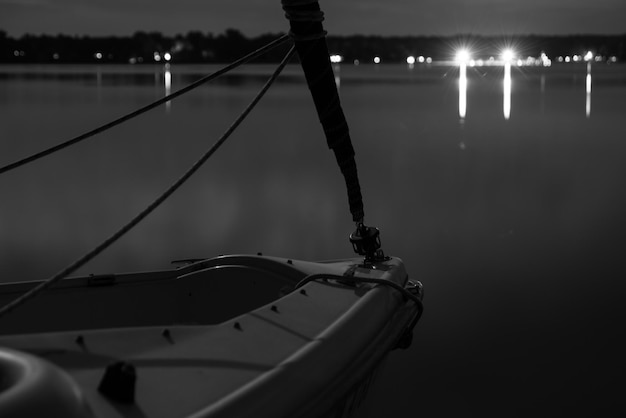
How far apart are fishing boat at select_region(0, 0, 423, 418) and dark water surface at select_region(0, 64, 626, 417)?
70cm

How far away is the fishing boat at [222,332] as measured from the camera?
3.15 meters

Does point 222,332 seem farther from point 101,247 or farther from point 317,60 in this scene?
point 317,60

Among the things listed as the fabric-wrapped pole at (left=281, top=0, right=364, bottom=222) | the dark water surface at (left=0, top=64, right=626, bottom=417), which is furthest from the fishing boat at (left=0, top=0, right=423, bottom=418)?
the dark water surface at (left=0, top=64, right=626, bottom=417)

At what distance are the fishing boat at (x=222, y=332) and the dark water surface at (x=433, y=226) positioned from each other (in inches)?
27.7

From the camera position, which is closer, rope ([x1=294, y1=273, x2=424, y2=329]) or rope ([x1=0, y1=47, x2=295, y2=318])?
rope ([x1=0, y1=47, x2=295, y2=318])

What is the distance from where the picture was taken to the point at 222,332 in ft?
13.3

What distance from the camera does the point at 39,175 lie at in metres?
18.4

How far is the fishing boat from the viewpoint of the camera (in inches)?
124

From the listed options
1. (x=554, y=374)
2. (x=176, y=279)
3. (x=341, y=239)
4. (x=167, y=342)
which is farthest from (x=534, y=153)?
(x=167, y=342)

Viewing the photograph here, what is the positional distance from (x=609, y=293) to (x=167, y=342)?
Result: 709 cm

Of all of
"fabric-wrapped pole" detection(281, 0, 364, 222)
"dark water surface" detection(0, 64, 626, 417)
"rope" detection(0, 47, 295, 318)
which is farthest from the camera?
"dark water surface" detection(0, 64, 626, 417)

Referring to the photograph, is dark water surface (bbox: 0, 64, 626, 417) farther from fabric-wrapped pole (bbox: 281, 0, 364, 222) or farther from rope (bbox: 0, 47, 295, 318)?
fabric-wrapped pole (bbox: 281, 0, 364, 222)

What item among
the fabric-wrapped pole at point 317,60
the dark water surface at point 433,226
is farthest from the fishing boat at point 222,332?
the dark water surface at point 433,226

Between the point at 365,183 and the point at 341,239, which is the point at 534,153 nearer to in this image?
the point at 365,183
